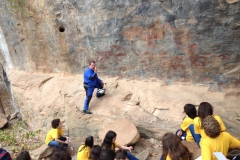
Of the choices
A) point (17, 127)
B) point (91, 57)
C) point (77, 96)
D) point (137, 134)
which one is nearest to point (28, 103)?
point (17, 127)

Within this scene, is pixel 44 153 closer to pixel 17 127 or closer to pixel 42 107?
pixel 42 107

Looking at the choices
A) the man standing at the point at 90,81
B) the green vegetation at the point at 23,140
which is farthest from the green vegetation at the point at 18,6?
the green vegetation at the point at 23,140

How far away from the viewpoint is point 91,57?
24.9ft

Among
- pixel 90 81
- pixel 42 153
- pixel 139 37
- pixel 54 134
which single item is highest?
pixel 139 37

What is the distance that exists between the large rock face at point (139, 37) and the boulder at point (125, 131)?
1927 millimetres

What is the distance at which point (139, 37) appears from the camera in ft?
21.6

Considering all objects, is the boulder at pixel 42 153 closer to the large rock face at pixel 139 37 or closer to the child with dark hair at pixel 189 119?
the large rock face at pixel 139 37

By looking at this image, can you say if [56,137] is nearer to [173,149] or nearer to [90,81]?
[90,81]

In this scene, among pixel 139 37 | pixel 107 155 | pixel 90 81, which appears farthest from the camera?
pixel 139 37

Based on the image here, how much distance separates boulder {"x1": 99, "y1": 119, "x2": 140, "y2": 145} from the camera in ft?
16.3

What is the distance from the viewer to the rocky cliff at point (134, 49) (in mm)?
5637

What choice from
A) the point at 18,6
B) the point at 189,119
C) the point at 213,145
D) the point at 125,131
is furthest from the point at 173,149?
the point at 18,6

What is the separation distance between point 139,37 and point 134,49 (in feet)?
1.30

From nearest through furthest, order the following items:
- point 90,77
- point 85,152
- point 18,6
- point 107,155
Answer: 1. point 107,155
2. point 85,152
3. point 90,77
4. point 18,6
